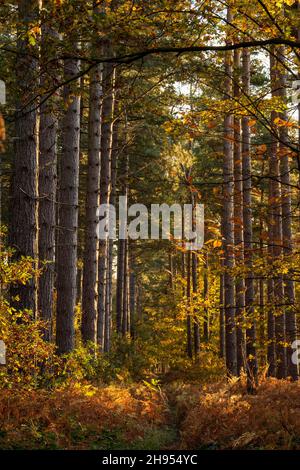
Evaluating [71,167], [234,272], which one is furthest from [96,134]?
[234,272]

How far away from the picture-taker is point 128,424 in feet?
27.5

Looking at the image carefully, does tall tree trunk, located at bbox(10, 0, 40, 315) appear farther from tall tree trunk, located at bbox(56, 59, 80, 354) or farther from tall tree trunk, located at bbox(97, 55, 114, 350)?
tall tree trunk, located at bbox(97, 55, 114, 350)

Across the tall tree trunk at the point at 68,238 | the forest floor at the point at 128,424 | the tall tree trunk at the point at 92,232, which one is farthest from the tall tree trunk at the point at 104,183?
the forest floor at the point at 128,424

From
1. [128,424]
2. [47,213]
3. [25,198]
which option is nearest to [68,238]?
[47,213]

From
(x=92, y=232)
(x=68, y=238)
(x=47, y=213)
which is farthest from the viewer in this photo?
(x=92, y=232)

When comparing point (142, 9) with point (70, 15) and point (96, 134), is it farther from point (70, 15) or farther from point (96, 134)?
point (96, 134)

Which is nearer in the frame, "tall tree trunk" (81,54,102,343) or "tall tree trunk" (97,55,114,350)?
"tall tree trunk" (81,54,102,343)

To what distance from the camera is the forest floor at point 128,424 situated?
271 inches

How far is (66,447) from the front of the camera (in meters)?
6.85

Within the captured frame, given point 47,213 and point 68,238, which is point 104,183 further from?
point 47,213

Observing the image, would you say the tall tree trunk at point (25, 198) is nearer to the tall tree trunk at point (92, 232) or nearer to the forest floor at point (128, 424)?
the forest floor at point (128, 424)

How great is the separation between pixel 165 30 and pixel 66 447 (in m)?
5.49

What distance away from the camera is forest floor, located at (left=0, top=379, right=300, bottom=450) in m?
6.89

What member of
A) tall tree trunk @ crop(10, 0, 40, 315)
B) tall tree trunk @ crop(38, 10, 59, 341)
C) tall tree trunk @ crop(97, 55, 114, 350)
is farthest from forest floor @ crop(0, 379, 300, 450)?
tall tree trunk @ crop(97, 55, 114, 350)
